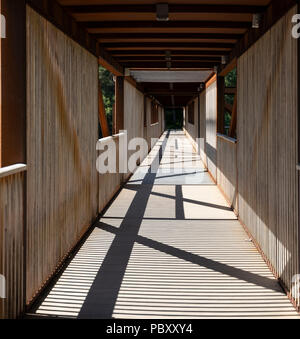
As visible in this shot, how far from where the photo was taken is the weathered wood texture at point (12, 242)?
304 centimetres

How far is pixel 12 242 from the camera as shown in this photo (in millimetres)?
3217

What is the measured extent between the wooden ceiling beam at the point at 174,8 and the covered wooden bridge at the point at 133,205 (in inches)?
0.6

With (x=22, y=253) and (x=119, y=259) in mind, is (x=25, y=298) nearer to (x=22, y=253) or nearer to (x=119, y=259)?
(x=22, y=253)

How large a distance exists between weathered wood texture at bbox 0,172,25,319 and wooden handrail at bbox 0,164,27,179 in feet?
0.11

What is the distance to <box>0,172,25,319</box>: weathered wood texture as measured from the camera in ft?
9.98

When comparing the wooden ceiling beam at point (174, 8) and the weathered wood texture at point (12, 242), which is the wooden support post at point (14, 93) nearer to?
the weathered wood texture at point (12, 242)

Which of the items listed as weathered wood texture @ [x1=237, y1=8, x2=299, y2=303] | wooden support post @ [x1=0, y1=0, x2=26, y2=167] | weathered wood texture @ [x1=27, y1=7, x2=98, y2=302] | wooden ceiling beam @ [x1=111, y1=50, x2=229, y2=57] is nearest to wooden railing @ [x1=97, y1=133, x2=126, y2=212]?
weathered wood texture @ [x1=27, y1=7, x2=98, y2=302]

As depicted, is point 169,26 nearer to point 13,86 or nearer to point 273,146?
point 273,146

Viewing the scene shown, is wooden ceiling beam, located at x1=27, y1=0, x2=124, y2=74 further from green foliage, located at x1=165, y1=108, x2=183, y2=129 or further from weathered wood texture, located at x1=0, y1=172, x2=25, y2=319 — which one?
green foliage, located at x1=165, y1=108, x2=183, y2=129

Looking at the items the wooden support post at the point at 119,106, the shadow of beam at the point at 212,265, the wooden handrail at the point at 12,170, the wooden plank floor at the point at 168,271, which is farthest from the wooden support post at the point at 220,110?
the wooden handrail at the point at 12,170

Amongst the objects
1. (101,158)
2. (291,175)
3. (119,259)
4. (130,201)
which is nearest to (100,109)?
(101,158)

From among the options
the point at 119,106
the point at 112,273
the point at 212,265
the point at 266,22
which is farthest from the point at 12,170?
the point at 119,106

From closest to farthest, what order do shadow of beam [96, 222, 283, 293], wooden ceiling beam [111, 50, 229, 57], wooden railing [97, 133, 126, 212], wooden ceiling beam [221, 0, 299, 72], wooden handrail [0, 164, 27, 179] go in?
wooden handrail [0, 164, 27, 179], wooden ceiling beam [221, 0, 299, 72], shadow of beam [96, 222, 283, 293], wooden railing [97, 133, 126, 212], wooden ceiling beam [111, 50, 229, 57]
